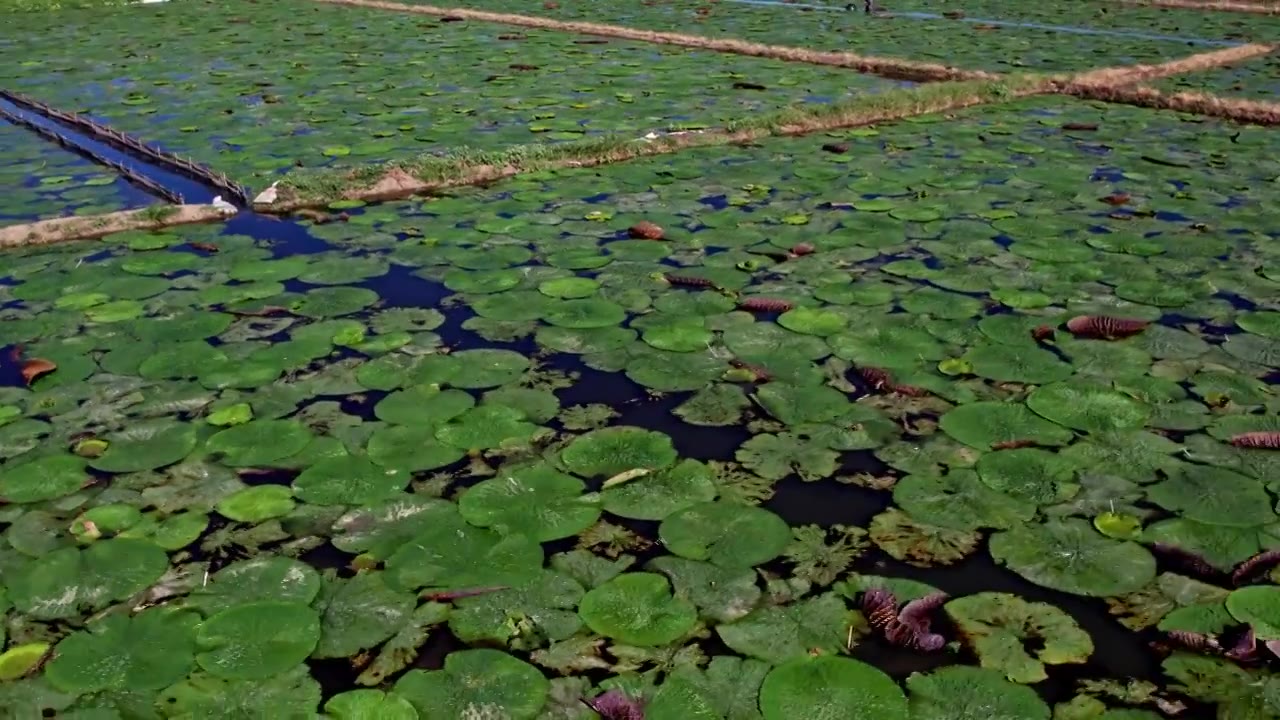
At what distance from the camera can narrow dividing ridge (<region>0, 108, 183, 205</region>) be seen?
20.4 feet

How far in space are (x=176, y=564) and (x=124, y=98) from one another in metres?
8.18

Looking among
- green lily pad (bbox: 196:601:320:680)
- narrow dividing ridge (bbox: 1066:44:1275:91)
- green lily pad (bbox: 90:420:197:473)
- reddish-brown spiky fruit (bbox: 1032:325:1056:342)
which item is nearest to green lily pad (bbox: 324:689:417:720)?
green lily pad (bbox: 196:601:320:680)

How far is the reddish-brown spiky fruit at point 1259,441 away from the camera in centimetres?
315

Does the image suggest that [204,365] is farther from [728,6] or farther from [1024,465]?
[728,6]

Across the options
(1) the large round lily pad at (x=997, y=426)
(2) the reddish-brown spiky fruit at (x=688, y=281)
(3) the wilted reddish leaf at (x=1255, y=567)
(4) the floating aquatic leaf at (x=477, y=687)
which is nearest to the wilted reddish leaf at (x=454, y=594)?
(4) the floating aquatic leaf at (x=477, y=687)

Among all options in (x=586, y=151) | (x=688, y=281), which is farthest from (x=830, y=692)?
(x=586, y=151)

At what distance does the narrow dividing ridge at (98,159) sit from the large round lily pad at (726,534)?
177 inches

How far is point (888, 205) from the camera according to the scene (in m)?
5.80

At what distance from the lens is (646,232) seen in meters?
5.29

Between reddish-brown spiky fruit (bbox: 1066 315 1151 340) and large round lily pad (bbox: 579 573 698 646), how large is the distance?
93.6 inches

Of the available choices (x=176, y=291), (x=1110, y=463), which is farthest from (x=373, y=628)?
(x=176, y=291)

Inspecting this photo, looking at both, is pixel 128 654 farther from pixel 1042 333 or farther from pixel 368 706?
pixel 1042 333

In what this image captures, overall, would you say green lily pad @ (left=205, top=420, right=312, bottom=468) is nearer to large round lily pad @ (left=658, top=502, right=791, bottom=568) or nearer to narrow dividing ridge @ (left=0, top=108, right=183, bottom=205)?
large round lily pad @ (left=658, top=502, right=791, bottom=568)

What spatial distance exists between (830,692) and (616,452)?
120 cm
